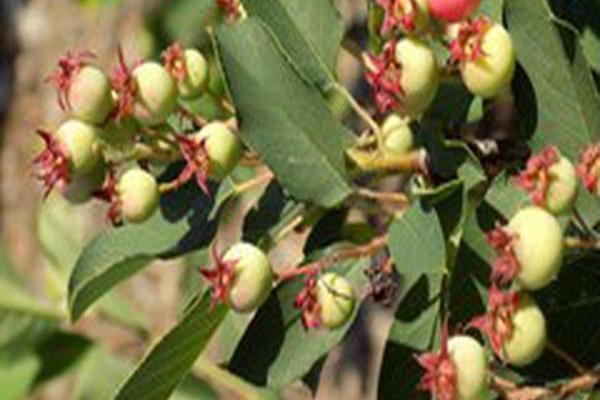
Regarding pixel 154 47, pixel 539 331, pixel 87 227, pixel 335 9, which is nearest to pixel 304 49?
pixel 335 9

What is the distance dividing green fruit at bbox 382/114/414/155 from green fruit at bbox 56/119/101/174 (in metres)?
0.19

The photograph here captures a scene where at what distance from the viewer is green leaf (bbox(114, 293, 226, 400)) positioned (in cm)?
100

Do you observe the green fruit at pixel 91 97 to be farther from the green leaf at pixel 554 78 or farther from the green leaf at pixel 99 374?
the green leaf at pixel 99 374

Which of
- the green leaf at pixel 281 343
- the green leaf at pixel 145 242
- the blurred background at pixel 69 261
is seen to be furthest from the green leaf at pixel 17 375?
the green leaf at pixel 281 343

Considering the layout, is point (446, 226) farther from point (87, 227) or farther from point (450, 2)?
point (87, 227)

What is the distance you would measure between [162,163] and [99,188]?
0.06m

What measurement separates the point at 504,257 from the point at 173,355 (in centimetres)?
26

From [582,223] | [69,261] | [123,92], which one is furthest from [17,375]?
[582,223]

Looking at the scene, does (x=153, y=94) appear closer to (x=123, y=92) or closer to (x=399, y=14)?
(x=123, y=92)

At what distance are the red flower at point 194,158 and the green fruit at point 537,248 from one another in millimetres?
208

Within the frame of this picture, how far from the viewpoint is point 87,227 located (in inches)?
128

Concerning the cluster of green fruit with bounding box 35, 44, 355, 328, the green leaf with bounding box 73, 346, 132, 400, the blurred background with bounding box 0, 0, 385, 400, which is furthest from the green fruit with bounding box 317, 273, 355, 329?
the green leaf with bounding box 73, 346, 132, 400

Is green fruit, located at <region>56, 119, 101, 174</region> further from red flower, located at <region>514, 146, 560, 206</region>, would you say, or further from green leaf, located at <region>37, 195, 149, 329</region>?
green leaf, located at <region>37, 195, 149, 329</region>

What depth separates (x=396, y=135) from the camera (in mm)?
979
